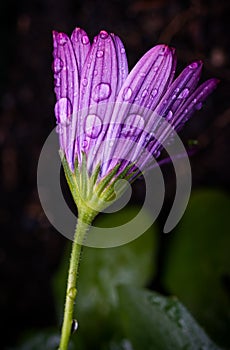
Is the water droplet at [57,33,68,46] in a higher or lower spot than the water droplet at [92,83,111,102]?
higher

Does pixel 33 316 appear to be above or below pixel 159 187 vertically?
below

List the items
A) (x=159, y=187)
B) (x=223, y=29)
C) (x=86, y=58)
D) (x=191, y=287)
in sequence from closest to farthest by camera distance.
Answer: (x=86, y=58) < (x=191, y=287) < (x=159, y=187) < (x=223, y=29)

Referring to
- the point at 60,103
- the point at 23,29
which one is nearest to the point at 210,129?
the point at 23,29

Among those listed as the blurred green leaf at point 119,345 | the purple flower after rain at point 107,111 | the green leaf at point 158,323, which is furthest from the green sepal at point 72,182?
the blurred green leaf at point 119,345

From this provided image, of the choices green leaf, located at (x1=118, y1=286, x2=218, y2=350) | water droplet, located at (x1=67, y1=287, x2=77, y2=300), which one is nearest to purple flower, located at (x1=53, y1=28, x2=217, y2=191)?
water droplet, located at (x1=67, y1=287, x2=77, y2=300)

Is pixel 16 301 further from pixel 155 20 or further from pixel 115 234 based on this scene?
pixel 155 20

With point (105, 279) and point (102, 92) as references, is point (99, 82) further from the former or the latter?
point (105, 279)

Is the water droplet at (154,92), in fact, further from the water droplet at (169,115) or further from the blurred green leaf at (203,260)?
the blurred green leaf at (203,260)

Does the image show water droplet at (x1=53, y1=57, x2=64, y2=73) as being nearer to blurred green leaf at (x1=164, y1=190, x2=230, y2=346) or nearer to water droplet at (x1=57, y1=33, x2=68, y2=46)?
water droplet at (x1=57, y1=33, x2=68, y2=46)
